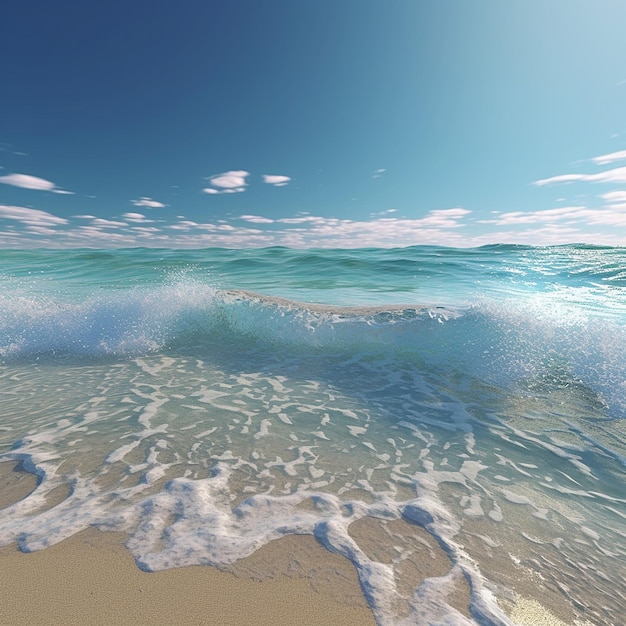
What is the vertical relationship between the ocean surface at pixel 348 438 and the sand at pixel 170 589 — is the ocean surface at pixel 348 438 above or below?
below

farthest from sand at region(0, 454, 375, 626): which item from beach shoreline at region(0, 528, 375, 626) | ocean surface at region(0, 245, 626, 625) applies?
ocean surface at region(0, 245, 626, 625)

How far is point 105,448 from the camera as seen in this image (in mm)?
4129

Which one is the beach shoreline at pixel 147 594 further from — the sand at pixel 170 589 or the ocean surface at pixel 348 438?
the ocean surface at pixel 348 438

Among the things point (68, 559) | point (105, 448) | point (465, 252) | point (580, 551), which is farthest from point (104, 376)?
point (465, 252)

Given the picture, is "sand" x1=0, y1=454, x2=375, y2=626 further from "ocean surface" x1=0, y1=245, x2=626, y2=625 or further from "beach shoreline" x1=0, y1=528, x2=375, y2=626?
"ocean surface" x1=0, y1=245, x2=626, y2=625

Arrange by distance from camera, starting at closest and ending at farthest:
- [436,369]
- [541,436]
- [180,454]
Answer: [180,454] < [541,436] < [436,369]

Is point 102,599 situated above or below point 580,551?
above

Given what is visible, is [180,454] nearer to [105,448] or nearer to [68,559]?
[105,448]

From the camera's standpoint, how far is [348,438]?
4582 millimetres

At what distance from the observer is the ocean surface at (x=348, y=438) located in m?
2.61

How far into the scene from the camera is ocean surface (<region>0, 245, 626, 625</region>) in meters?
2.61

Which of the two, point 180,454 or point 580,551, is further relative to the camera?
point 180,454

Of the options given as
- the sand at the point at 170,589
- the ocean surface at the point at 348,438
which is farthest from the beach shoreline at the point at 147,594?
the ocean surface at the point at 348,438

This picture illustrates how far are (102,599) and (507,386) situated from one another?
6917 mm
